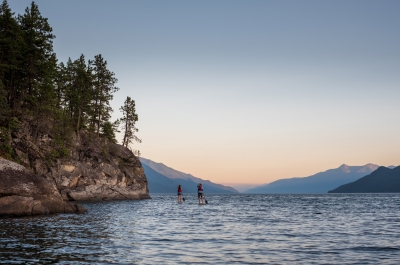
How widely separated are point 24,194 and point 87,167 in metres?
39.8

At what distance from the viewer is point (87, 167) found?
7494 cm

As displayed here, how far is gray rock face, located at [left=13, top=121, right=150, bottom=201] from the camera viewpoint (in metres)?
61.3

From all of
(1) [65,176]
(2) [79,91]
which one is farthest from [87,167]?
(2) [79,91]

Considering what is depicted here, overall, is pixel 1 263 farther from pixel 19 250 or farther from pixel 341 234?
pixel 341 234

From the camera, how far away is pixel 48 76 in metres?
58.7

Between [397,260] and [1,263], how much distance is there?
14.9 meters

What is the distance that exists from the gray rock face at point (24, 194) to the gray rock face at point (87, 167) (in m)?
20.4

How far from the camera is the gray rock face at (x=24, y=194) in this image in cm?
3362

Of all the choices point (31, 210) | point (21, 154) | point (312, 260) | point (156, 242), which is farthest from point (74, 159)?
point (312, 260)

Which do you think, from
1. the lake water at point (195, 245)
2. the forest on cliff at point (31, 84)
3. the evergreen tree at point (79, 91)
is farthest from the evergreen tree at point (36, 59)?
the lake water at point (195, 245)

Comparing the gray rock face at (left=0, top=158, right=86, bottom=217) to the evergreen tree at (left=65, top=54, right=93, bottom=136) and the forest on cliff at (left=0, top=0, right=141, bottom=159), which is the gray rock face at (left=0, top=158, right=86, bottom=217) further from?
the evergreen tree at (left=65, top=54, right=93, bottom=136)

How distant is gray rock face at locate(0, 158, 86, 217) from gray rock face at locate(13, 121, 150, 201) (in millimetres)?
20436

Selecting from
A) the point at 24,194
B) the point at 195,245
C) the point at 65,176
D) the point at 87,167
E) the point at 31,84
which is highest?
the point at 31,84

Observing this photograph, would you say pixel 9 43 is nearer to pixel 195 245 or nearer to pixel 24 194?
pixel 24 194
